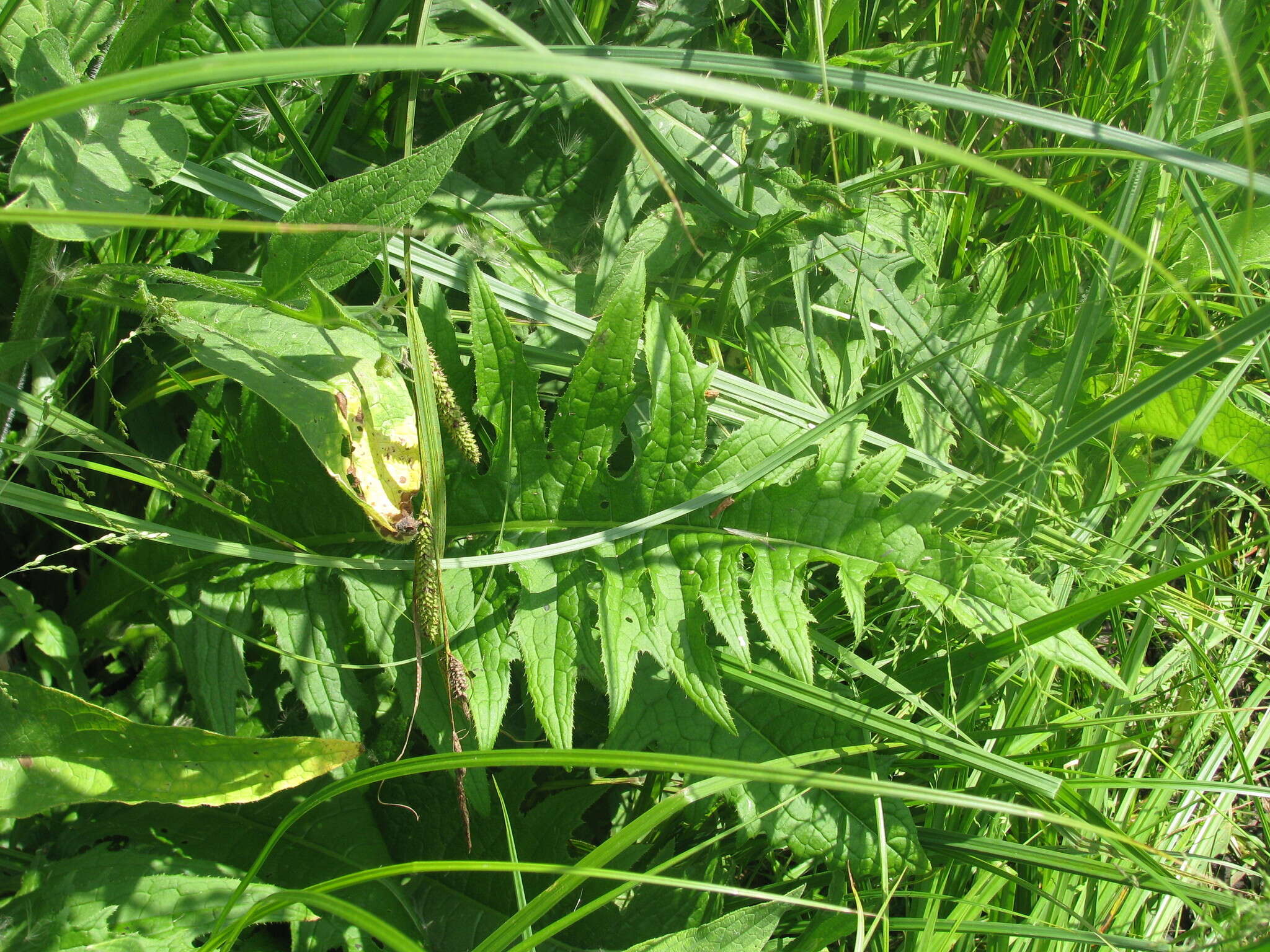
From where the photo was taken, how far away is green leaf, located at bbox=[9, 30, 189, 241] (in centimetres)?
130

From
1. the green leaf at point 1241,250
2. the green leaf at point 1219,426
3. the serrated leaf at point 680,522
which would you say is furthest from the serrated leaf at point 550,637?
the green leaf at point 1241,250

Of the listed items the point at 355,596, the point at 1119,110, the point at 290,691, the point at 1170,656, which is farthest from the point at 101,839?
the point at 1119,110

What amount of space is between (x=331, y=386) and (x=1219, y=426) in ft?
6.32

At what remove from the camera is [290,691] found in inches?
71.0

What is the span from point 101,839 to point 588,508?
1124mm

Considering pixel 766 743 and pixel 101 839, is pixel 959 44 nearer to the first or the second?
pixel 766 743

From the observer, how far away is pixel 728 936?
4.91ft

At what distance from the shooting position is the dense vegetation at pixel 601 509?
139cm

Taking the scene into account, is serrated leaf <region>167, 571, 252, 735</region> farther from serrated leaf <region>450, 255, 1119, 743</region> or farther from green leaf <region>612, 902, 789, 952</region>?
green leaf <region>612, 902, 789, 952</region>

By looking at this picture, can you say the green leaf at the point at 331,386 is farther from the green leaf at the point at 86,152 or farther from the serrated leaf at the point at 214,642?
the serrated leaf at the point at 214,642

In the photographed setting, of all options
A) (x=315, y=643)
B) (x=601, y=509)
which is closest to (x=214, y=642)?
(x=315, y=643)

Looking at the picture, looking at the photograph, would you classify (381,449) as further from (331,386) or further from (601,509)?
(601,509)

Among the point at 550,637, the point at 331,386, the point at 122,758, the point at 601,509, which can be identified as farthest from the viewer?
the point at 601,509

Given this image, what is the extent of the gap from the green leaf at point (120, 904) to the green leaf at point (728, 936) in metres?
0.61
